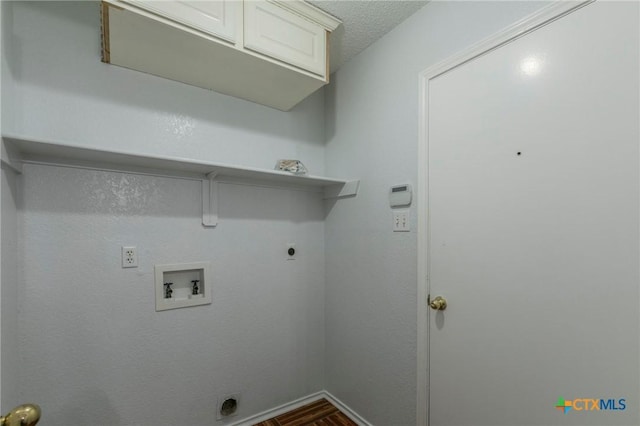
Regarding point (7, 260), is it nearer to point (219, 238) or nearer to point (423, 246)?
point (219, 238)

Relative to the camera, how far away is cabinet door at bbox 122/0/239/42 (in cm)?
118

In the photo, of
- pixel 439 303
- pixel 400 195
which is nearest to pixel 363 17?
pixel 400 195

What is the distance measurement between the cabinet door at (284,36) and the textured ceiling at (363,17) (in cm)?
14

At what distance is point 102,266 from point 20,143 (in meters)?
0.66

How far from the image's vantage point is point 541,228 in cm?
107

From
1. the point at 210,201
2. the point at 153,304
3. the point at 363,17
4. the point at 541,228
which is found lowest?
the point at 153,304

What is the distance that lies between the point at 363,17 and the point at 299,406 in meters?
2.69

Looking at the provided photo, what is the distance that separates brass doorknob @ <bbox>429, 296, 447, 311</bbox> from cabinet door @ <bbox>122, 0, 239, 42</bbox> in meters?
1.66

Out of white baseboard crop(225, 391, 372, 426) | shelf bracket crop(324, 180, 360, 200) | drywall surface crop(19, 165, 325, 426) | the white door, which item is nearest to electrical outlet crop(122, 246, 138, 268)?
drywall surface crop(19, 165, 325, 426)

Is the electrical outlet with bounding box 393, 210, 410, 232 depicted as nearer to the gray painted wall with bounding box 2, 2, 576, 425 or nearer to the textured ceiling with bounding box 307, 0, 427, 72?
the gray painted wall with bounding box 2, 2, 576, 425

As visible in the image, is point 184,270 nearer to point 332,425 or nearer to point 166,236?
point 166,236

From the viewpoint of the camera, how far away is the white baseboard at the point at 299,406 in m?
1.87

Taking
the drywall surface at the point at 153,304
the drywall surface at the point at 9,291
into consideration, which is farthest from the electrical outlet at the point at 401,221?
the drywall surface at the point at 9,291

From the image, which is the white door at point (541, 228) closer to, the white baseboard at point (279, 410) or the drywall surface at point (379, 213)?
the drywall surface at point (379, 213)
